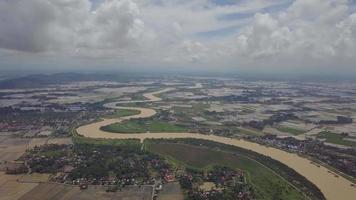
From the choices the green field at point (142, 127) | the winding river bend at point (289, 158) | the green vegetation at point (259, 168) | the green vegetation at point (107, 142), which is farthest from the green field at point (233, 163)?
the green field at point (142, 127)

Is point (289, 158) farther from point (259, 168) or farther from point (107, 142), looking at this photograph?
point (107, 142)

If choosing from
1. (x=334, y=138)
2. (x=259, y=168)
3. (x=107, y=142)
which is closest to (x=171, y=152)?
(x=107, y=142)

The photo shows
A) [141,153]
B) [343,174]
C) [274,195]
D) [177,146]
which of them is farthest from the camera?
[177,146]

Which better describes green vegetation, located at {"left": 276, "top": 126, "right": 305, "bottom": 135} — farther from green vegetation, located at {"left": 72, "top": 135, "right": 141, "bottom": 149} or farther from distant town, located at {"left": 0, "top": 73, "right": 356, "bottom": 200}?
green vegetation, located at {"left": 72, "top": 135, "right": 141, "bottom": 149}

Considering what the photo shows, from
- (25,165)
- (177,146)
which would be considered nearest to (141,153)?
(177,146)

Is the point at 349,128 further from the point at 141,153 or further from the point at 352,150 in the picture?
the point at 141,153

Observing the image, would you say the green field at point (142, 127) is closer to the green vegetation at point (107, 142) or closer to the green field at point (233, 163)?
the green vegetation at point (107, 142)
